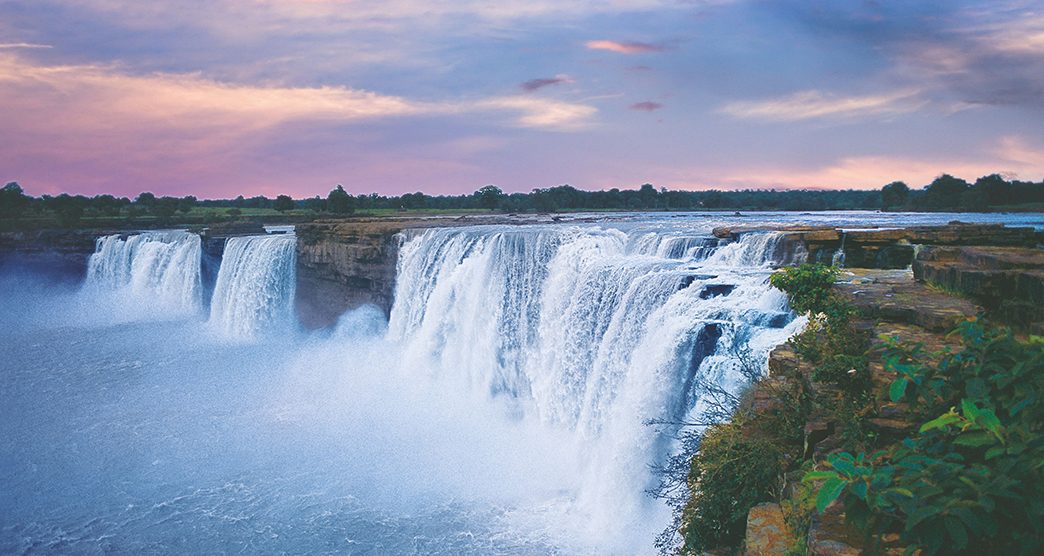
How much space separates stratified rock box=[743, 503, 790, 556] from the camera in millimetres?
4605

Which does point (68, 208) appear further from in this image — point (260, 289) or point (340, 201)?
point (260, 289)

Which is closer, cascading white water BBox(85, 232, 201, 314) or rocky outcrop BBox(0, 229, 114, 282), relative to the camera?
cascading white water BBox(85, 232, 201, 314)

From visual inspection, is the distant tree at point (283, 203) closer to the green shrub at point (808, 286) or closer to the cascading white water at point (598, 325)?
the cascading white water at point (598, 325)

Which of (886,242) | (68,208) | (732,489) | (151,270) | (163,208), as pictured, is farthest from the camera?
(163,208)

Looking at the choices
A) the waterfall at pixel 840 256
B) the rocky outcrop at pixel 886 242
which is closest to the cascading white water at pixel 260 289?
the rocky outcrop at pixel 886 242

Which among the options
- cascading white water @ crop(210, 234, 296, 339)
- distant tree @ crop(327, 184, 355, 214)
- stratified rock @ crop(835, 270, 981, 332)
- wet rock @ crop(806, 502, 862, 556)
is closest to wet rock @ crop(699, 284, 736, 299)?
stratified rock @ crop(835, 270, 981, 332)

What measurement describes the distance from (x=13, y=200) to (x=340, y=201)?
30.9 metres

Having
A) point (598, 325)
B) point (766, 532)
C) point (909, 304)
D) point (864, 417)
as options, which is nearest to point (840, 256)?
point (598, 325)

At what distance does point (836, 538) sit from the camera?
3.84 m

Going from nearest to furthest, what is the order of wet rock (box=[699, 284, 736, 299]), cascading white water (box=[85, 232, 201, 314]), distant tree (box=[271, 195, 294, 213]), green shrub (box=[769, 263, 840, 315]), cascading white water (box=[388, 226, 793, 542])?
1. green shrub (box=[769, 263, 840, 315])
2. cascading white water (box=[388, 226, 793, 542])
3. wet rock (box=[699, 284, 736, 299])
4. cascading white water (box=[85, 232, 201, 314])
5. distant tree (box=[271, 195, 294, 213])

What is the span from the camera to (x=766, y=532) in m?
4.84

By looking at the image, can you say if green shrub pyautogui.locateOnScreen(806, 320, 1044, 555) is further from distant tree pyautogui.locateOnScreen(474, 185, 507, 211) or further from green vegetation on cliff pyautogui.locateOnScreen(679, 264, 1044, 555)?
distant tree pyautogui.locateOnScreen(474, 185, 507, 211)

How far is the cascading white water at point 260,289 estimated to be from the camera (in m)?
30.2

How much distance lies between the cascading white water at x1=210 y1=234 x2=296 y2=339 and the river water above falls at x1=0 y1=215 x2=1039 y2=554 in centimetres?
310
